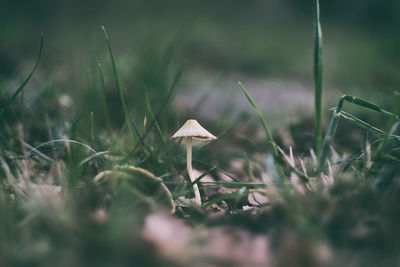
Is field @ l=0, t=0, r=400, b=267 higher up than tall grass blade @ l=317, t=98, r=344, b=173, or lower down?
lower down

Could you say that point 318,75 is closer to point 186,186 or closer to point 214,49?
point 186,186

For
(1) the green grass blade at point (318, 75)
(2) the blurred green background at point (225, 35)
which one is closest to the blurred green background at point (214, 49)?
(2) the blurred green background at point (225, 35)

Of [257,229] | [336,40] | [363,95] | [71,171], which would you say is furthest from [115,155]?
[336,40]

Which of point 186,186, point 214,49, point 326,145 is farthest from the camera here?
point 214,49

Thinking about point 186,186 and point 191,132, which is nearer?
point 191,132

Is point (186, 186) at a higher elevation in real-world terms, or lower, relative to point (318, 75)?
lower

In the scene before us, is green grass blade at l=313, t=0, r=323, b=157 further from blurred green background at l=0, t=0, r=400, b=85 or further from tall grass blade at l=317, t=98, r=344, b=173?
blurred green background at l=0, t=0, r=400, b=85

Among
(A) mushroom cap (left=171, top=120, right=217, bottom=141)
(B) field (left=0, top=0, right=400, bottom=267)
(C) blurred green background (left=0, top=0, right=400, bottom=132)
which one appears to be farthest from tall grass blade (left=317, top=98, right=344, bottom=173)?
(C) blurred green background (left=0, top=0, right=400, bottom=132)

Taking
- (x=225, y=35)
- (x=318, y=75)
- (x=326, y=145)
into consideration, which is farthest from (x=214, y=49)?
(x=326, y=145)

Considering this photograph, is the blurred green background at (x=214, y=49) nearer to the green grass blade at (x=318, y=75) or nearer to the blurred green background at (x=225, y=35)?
the blurred green background at (x=225, y=35)

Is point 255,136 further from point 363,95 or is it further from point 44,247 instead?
point 44,247

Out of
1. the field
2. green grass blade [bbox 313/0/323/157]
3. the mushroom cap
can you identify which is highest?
green grass blade [bbox 313/0/323/157]

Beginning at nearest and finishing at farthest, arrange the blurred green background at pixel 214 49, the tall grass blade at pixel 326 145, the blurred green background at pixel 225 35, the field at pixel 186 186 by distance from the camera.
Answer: the field at pixel 186 186, the tall grass blade at pixel 326 145, the blurred green background at pixel 214 49, the blurred green background at pixel 225 35
